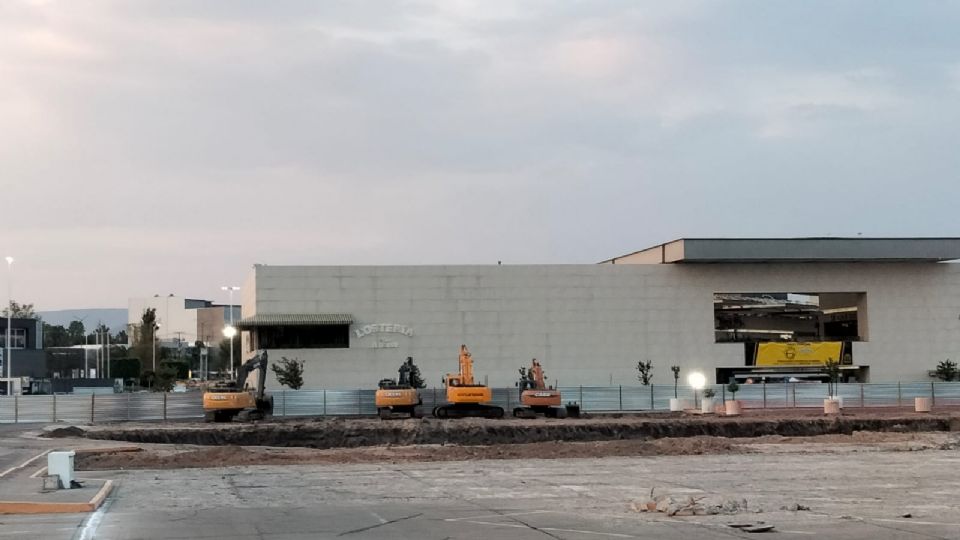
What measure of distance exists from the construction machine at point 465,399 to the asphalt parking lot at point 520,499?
72.9ft

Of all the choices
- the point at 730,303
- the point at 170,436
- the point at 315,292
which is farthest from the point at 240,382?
the point at 730,303

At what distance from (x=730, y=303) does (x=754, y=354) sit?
7.77m

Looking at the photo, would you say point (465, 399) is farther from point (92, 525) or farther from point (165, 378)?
point (165, 378)

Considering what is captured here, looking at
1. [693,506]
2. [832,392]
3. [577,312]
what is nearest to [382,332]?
[577,312]

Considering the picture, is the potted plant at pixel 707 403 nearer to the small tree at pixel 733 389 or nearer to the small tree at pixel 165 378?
the small tree at pixel 733 389

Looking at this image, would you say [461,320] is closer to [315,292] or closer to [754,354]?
[315,292]

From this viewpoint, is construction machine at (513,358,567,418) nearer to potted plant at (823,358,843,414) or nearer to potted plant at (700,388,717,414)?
potted plant at (700,388,717,414)

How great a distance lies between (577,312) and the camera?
82062 mm

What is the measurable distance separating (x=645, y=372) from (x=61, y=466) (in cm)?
6052

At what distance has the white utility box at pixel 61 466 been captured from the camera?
23750 millimetres

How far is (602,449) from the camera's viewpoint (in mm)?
38750

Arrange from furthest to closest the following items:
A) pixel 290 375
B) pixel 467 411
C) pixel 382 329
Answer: pixel 382 329, pixel 290 375, pixel 467 411

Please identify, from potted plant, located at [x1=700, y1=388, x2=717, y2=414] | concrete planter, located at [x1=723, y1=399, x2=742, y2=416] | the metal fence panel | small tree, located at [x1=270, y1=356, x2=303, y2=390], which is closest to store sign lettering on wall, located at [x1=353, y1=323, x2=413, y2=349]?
small tree, located at [x1=270, y1=356, x2=303, y2=390]

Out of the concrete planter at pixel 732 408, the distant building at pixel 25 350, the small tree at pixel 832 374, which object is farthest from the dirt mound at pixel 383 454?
the distant building at pixel 25 350
